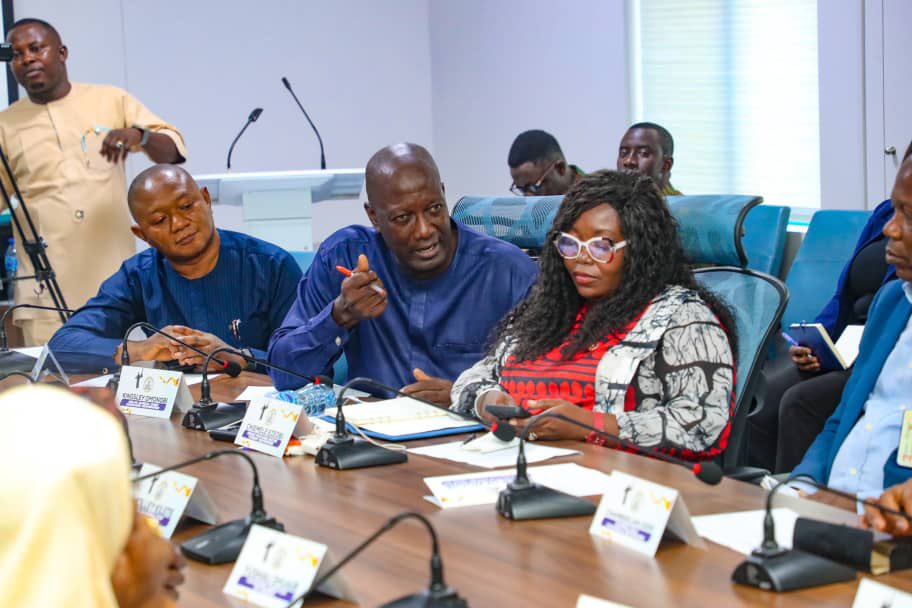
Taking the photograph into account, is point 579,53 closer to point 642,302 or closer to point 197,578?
point 642,302

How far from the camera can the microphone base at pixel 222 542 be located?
1.51 meters

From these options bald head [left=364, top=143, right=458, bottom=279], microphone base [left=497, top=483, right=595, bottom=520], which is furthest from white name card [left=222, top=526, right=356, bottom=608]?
bald head [left=364, top=143, right=458, bottom=279]

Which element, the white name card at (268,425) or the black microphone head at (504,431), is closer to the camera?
the black microphone head at (504,431)

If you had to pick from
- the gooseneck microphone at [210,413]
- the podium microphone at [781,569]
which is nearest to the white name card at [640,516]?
the podium microphone at [781,569]

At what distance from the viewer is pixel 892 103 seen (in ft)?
14.8

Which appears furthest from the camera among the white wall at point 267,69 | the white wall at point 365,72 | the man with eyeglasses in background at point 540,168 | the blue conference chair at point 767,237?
the white wall at point 267,69

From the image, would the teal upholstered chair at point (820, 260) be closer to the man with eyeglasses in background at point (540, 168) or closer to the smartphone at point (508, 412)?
the man with eyeglasses in background at point (540, 168)

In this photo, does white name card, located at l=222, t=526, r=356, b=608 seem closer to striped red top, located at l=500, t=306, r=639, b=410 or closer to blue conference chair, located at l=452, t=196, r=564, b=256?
striped red top, located at l=500, t=306, r=639, b=410

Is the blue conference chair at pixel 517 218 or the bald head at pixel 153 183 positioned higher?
the bald head at pixel 153 183

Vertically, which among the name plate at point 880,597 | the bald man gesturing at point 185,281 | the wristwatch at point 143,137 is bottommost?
the name plate at point 880,597

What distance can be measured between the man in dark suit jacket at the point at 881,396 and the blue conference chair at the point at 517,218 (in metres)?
1.36

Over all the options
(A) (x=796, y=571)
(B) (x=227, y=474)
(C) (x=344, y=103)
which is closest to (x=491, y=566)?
(A) (x=796, y=571)

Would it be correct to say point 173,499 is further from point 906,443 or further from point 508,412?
point 906,443

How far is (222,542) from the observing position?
154cm
